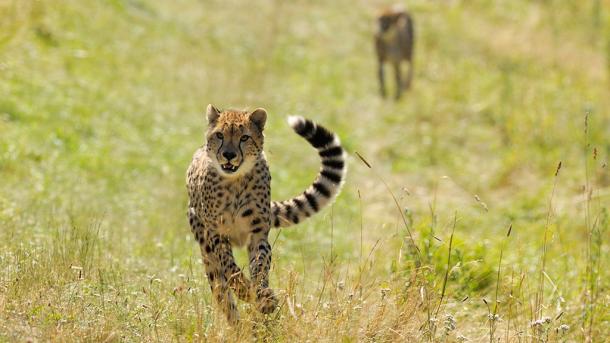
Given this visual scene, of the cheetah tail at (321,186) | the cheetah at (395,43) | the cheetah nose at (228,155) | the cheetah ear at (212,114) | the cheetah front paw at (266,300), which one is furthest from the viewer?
the cheetah at (395,43)

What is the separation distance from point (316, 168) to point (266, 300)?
620 centimetres

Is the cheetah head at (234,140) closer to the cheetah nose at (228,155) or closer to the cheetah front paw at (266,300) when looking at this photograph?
the cheetah nose at (228,155)

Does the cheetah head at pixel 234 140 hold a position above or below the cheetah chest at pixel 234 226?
above

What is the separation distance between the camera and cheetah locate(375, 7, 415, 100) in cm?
1543

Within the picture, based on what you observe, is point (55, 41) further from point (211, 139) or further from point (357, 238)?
point (211, 139)

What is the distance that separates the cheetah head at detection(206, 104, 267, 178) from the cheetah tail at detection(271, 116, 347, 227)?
1.03 ft

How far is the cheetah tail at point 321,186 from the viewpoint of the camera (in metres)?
5.45

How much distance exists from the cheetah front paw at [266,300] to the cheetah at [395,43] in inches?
417

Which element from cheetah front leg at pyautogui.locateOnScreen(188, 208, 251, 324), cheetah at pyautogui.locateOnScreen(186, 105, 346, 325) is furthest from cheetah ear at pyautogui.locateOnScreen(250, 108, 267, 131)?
cheetah front leg at pyautogui.locateOnScreen(188, 208, 251, 324)

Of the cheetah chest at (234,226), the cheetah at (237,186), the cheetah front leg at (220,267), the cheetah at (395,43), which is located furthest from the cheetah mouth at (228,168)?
the cheetah at (395,43)

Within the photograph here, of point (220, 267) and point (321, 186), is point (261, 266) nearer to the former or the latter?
point (220, 267)

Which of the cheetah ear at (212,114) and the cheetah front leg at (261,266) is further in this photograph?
the cheetah ear at (212,114)

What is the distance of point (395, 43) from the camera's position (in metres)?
15.6

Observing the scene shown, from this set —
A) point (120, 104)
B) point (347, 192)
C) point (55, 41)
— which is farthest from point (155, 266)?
point (55, 41)
